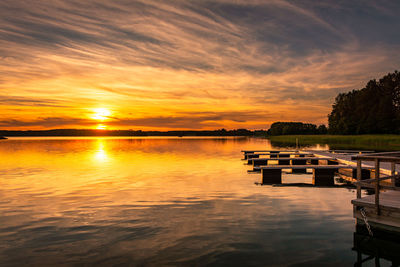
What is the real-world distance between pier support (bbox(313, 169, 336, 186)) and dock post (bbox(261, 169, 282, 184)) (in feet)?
7.89

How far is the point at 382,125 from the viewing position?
96.4 m

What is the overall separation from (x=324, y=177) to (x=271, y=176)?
138 inches

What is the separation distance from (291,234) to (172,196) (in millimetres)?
8243

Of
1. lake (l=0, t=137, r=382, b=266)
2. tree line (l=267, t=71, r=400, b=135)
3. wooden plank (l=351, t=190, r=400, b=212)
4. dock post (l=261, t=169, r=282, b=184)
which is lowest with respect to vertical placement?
lake (l=0, t=137, r=382, b=266)

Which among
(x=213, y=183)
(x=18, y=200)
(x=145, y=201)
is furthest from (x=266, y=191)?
(x=18, y=200)

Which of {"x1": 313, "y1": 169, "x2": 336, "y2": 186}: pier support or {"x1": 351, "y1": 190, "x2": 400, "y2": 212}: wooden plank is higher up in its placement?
{"x1": 351, "y1": 190, "x2": 400, "y2": 212}: wooden plank

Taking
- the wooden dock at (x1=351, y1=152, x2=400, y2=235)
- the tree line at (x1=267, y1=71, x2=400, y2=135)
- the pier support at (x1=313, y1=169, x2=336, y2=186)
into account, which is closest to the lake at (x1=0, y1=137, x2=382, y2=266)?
the wooden dock at (x1=351, y1=152, x2=400, y2=235)

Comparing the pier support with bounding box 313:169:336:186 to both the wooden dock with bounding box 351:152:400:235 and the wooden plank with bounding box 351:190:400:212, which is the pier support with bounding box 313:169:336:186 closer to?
the wooden plank with bounding box 351:190:400:212

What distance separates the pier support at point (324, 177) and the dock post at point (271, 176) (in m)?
2.41

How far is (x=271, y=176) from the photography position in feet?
70.0

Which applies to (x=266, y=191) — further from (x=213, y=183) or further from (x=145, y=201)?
(x=145, y=201)

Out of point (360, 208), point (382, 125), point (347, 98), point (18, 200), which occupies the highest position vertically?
point (347, 98)

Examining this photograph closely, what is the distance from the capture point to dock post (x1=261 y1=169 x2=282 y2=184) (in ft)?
69.6

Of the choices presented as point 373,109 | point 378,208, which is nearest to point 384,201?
point 378,208
